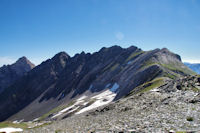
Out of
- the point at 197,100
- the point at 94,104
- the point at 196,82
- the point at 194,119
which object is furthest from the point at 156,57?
the point at 194,119

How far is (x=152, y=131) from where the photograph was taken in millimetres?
14094

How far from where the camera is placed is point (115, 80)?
18575 centimetres

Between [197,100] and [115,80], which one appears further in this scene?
[115,80]

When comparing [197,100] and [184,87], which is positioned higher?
[184,87]

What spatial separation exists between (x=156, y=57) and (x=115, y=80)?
53.3 m

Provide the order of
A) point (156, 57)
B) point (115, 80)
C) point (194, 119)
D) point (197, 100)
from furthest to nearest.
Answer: point (115, 80)
point (156, 57)
point (197, 100)
point (194, 119)

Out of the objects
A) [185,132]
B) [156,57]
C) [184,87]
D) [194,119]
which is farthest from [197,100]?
[156,57]

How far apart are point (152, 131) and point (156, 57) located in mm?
165489

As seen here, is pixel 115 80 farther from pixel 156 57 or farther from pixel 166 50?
pixel 166 50

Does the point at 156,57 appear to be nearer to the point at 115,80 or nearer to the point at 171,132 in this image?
the point at 115,80

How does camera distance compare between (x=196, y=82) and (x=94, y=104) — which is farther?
(x=94, y=104)

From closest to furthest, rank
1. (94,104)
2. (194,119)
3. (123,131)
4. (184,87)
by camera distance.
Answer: (123,131)
(194,119)
(184,87)
(94,104)

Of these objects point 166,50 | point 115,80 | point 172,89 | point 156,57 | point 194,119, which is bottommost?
point 194,119

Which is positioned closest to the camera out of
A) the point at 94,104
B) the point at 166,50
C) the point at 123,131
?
the point at 123,131
